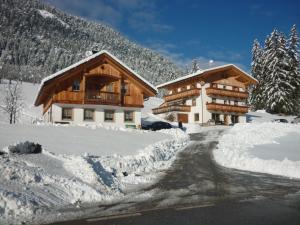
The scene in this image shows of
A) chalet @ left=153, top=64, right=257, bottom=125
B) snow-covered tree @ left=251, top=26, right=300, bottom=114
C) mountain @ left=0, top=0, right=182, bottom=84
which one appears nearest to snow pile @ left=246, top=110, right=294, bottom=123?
snow-covered tree @ left=251, top=26, right=300, bottom=114

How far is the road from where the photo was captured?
8359 mm

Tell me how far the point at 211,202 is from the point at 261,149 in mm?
15074

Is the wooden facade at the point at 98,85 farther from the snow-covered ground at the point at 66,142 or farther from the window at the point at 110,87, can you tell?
the snow-covered ground at the point at 66,142

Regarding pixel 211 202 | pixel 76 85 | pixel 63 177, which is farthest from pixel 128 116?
pixel 211 202

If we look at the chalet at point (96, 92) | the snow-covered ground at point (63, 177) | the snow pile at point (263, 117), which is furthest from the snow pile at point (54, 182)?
the snow pile at point (263, 117)

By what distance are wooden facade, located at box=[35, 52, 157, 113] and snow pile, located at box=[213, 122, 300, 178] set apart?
40.4 ft

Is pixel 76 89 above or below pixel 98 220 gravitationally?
above

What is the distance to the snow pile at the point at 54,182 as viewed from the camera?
8672 mm

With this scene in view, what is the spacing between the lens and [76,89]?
3859 centimetres

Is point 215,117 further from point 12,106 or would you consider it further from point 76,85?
point 12,106

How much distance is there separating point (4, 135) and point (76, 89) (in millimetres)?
17566

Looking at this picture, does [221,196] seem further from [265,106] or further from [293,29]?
[293,29]

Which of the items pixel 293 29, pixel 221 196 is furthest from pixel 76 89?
pixel 293 29

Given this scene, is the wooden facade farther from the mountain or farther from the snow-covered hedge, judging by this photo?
the mountain
